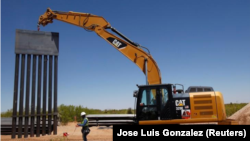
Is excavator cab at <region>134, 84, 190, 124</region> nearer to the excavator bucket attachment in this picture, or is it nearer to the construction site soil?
the construction site soil

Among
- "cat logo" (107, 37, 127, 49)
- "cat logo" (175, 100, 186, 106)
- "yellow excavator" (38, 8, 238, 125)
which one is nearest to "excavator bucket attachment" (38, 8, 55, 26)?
"cat logo" (107, 37, 127, 49)

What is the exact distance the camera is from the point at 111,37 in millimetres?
13195

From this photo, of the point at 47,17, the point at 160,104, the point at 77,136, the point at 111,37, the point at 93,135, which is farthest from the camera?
the point at 93,135

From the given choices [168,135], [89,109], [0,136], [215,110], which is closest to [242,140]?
[168,135]

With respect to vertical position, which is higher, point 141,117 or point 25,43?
point 25,43

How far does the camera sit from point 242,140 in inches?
237

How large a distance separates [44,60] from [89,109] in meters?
11.9

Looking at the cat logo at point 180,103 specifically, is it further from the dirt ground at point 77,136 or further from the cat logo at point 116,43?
the dirt ground at point 77,136

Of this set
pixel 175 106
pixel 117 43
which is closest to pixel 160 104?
pixel 175 106

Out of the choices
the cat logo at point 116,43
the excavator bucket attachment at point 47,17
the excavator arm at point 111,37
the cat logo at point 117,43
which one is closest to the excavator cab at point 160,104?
the excavator arm at point 111,37

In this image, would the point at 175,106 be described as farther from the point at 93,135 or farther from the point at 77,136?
the point at 77,136

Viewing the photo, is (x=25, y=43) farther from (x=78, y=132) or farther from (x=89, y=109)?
(x=89, y=109)

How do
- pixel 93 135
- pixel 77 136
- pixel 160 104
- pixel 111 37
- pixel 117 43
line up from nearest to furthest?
1. pixel 160 104
2. pixel 117 43
3. pixel 111 37
4. pixel 77 136
5. pixel 93 135

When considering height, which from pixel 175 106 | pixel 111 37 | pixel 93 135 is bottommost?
pixel 93 135
